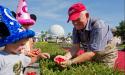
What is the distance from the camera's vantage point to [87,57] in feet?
18.9

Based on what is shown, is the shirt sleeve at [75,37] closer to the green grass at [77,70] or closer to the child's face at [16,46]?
the green grass at [77,70]

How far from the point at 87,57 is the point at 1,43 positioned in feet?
7.63

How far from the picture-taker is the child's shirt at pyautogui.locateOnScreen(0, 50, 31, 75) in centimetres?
371

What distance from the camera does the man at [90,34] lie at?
226 inches

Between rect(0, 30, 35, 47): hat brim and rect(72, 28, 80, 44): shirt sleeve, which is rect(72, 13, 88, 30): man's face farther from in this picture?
rect(0, 30, 35, 47): hat brim

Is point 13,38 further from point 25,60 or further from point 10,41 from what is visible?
point 25,60

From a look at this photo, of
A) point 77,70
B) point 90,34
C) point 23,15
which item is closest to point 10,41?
point 77,70

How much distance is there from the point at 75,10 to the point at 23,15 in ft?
2.71

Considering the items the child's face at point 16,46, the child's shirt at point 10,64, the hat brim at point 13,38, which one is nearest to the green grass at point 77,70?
the child's shirt at point 10,64

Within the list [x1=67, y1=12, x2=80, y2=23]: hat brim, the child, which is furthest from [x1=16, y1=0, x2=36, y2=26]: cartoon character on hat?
the child

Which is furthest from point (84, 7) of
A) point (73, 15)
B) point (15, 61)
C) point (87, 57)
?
point (15, 61)

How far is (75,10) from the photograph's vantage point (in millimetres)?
5789

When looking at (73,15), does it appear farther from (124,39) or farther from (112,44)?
(124,39)

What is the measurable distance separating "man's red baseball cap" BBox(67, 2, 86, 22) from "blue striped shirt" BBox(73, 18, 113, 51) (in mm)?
263
